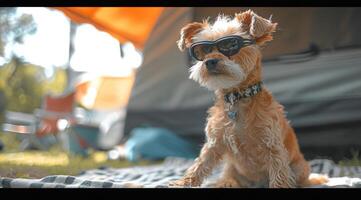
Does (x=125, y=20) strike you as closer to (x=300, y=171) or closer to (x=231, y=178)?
(x=231, y=178)

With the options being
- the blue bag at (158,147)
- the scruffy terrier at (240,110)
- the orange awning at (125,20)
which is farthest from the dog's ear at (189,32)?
the orange awning at (125,20)

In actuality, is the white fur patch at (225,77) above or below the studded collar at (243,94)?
above

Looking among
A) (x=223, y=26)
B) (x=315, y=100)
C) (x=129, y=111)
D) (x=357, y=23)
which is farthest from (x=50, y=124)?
(x=223, y=26)

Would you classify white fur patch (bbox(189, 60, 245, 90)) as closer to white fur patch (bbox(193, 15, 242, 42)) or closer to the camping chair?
white fur patch (bbox(193, 15, 242, 42))

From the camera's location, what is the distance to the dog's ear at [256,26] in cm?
194

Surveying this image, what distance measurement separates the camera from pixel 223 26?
2.01m

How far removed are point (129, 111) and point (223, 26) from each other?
3.48 m

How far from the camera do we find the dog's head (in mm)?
1934

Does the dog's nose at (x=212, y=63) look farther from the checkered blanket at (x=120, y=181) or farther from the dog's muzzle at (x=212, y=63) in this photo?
the checkered blanket at (x=120, y=181)

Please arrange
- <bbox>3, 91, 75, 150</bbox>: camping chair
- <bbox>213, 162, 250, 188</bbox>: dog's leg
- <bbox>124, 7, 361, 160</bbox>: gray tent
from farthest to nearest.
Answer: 1. <bbox>3, 91, 75, 150</bbox>: camping chair
2. <bbox>124, 7, 361, 160</bbox>: gray tent
3. <bbox>213, 162, 250, 188</bbox>: dog's leg

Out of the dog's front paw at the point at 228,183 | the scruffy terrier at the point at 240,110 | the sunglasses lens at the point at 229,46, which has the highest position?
the sunglasses lens at the point at 229,46

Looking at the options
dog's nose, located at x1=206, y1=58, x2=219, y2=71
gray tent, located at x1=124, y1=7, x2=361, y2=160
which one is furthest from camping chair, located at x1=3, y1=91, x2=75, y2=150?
dog's nose, located at x1=206, y1=58, x2=219, y2=71

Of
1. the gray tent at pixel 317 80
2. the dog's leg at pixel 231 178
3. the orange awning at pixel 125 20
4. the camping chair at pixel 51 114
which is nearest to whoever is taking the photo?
the dog's leg at pixel 231 178
